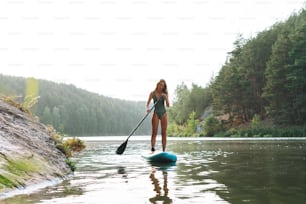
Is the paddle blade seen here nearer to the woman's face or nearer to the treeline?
the woman's face

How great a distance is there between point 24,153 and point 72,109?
Answer: 6591 inches

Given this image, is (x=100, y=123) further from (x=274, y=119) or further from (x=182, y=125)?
(x=274, y=119)

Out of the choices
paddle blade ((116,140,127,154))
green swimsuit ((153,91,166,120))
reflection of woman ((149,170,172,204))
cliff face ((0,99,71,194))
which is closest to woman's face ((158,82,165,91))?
green swimsuit ((153,91,166,120))

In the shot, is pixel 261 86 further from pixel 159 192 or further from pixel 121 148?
pixel 159 192

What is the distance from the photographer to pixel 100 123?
179 meters

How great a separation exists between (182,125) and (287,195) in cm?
9400

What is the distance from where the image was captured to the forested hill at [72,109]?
163375 millimetres

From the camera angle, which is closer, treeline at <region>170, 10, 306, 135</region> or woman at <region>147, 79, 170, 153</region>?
woman at <region>147, 79, 170, 153</region>

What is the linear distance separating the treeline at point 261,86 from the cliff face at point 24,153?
4741cm

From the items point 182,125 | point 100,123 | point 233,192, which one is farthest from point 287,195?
point 100,123

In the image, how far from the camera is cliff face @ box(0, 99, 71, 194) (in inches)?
280

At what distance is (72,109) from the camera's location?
172 meters

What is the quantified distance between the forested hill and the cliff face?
483 feet

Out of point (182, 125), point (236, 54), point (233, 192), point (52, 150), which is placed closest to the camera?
point (233, 192)
